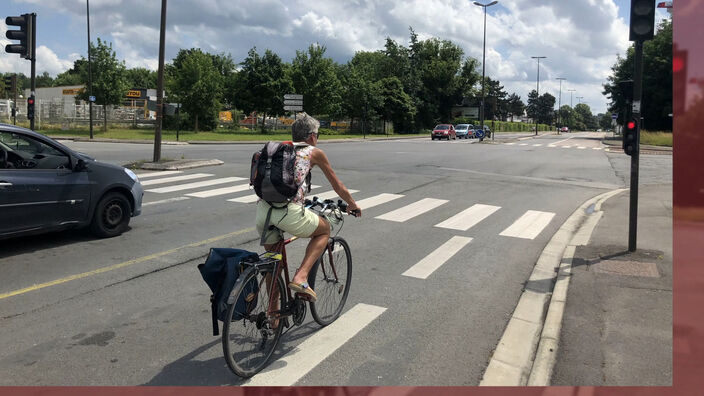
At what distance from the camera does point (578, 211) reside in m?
11.8

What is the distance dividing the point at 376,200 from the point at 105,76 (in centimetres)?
3589

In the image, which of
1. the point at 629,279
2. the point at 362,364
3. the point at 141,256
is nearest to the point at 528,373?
the point at 362,364

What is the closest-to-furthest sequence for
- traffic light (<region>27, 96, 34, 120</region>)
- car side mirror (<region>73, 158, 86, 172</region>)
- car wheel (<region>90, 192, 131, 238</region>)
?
car side mirror (<region>73, 158, 86, 172</region>) < car wheel (<region>90, 192, 131, 238</region>) < traffic light (<region>27, 96, 34, 120</region>)

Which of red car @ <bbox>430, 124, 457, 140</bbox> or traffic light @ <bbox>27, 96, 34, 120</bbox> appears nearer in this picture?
traffic light @ <bbox>27, 96, 34, 120</bbox>

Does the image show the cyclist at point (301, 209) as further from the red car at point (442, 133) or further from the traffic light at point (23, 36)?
the red car at point (442, 133)

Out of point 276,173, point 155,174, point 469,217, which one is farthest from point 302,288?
point 155,174

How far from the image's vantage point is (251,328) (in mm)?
3885

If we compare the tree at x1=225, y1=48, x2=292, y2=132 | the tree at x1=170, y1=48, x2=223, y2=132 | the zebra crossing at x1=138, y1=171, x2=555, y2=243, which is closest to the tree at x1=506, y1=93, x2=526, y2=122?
the tree at x1=225, y1=48, x2=292, y2=132

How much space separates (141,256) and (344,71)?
72.4m

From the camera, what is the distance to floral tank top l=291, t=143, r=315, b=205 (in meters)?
3.86

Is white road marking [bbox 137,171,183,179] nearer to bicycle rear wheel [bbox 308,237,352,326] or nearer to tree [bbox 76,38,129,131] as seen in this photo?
bicycle rear wheel [bbox 308,237,352,326]

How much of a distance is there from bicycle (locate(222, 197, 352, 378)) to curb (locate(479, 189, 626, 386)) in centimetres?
153

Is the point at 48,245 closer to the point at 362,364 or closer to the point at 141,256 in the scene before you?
the point at 141,256

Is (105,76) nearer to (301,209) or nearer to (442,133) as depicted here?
(442,133)
